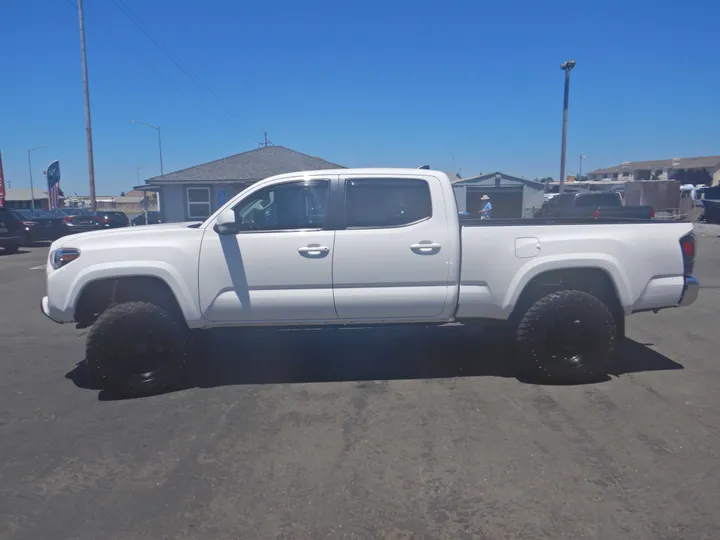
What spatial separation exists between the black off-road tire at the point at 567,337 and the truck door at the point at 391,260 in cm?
86

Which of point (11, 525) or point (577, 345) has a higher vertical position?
point (577, 345)

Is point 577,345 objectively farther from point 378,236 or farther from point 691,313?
point 691,313

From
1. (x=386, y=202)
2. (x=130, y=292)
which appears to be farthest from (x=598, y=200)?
(x=130, y=292)

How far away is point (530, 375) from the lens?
5.53 meters

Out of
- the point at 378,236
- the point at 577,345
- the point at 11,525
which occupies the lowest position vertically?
the point at 11,525

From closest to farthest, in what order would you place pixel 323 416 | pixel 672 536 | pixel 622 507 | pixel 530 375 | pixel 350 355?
pixel 672 536, pixel 622 507, pixel 323 416, pixel 530 375, pixel 350 355

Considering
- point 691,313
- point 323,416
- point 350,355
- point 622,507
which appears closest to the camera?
point 622,507

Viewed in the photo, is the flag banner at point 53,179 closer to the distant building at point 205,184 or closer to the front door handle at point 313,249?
the distant building at point 205,184

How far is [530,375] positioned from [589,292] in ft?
3.22

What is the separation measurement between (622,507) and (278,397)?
9.51ft

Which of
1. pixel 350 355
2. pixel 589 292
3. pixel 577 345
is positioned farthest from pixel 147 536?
pixel 589 292

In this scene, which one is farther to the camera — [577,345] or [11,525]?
[577,345]

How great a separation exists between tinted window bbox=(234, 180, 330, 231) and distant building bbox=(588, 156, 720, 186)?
6797cm

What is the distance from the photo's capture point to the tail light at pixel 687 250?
5.50m
